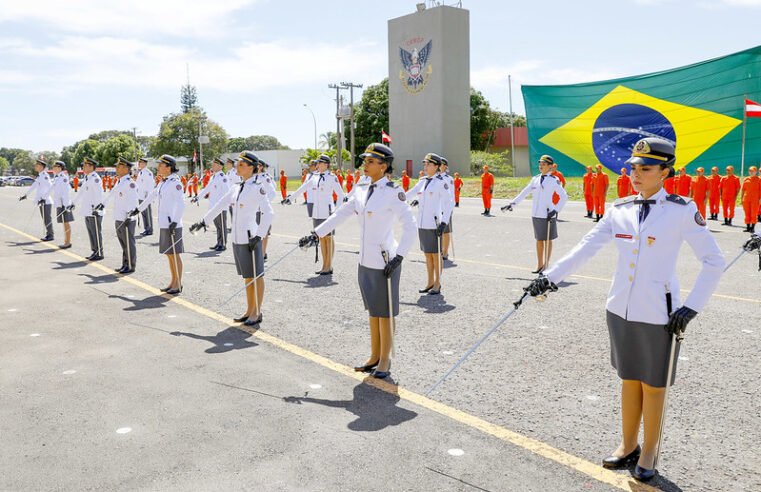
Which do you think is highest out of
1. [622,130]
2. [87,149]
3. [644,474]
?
[87,149]

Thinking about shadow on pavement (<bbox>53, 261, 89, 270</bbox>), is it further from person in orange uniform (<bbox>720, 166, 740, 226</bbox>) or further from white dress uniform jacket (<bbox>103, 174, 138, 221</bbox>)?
person in orange uniform (<bbox>720, 166, 740, 226</bbox>)

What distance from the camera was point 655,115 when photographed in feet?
65.0

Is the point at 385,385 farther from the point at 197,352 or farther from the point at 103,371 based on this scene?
the point at 103,371

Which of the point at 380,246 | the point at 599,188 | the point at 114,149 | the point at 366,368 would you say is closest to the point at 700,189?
the point at 599,188

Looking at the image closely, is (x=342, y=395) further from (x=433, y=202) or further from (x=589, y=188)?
(x=589, y=188)

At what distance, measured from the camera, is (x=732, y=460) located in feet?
12.8

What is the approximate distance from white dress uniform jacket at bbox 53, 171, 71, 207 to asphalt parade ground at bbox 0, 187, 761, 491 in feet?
21.6

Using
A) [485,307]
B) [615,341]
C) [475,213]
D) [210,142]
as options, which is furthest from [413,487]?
[210,142]

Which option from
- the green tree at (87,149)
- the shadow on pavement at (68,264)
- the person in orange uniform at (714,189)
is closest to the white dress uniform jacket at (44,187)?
the shadow on pavement at (68,264)

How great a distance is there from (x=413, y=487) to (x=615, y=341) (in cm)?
147

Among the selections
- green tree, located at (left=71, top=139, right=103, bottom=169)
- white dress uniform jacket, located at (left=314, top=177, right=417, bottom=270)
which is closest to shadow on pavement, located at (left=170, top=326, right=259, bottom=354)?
white dress uniform jacket, located at (left=314, top=177, right=417, bottom=270)

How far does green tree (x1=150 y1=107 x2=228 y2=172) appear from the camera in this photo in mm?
82438

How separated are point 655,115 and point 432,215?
1309cm

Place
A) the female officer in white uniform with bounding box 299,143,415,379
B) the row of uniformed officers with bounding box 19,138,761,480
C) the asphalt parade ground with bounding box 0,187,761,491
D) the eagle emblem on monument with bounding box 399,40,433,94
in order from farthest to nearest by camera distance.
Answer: the eagle emblem on monument with bounding box 399,40,433,94
the female officer in white uniform with bounding box 299,143,415,379
the asphalt parade ground with bounding box 0,187,761,491
the row of uniformed officers with bounding box 19,138,761,480
